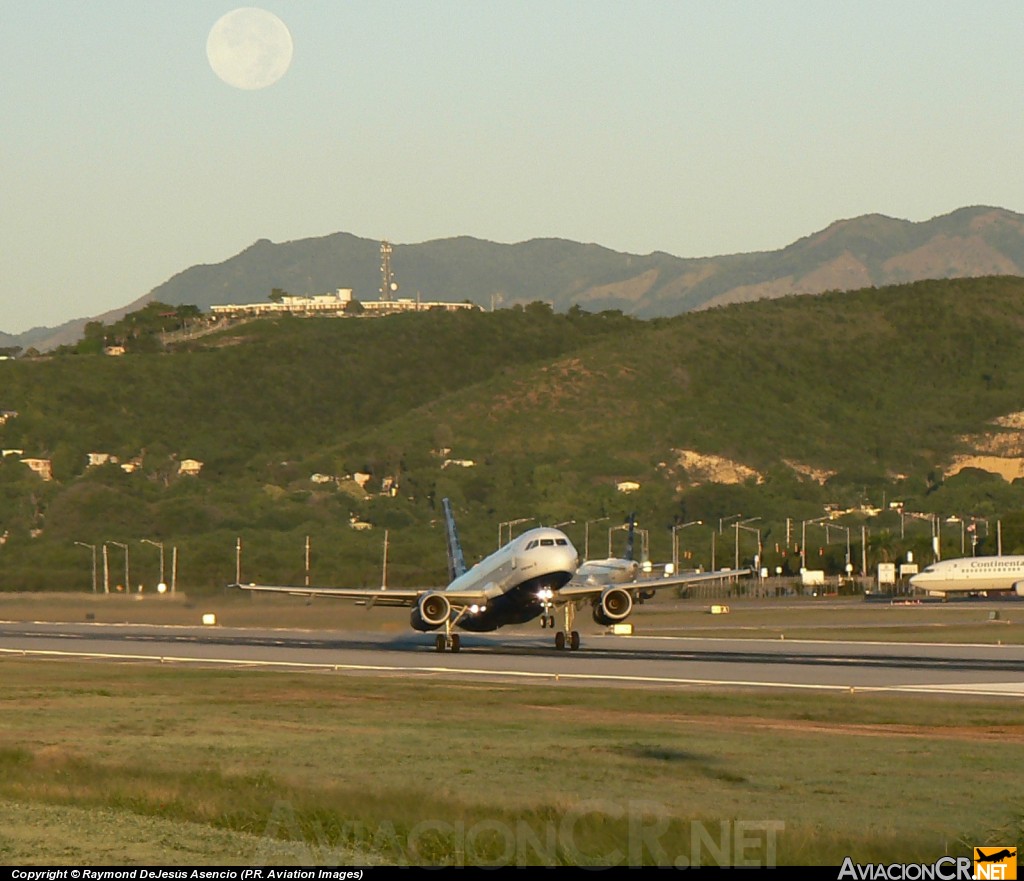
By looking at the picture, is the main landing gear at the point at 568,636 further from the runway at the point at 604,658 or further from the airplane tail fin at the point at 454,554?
the airplane tail fin at the point at 454,554

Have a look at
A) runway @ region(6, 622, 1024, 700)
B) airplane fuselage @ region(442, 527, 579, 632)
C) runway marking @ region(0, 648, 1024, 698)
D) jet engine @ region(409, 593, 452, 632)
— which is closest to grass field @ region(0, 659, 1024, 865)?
runway marking @ region(0, 648, 1024, 698)

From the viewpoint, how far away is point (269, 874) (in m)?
17.0

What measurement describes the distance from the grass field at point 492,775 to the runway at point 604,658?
18.0 ft

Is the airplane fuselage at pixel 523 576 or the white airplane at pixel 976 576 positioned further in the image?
the white airplane at pixel 976 576

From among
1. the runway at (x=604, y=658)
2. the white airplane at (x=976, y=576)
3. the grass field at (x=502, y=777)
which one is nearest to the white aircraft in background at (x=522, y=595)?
the runway at (x=604, y=658)

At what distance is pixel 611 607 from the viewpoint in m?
70.7

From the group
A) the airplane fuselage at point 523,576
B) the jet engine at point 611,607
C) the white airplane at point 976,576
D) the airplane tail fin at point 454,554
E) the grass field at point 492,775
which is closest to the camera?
the grass field at point 492,775

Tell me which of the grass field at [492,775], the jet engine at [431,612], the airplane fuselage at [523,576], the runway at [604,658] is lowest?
the runway at [604,658]

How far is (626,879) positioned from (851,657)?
47.6m

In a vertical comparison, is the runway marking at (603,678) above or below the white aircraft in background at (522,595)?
below

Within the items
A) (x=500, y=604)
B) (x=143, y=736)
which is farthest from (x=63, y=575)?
(x=143, y=736)

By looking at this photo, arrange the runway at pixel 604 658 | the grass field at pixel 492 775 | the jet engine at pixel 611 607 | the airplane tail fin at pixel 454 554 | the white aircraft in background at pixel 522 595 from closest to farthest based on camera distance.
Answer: the grass field at pixel 492 775, the runway at pixel 604 658, the white aircraft in background at pixel 522 595, the jet engine at pixel 611 607, the airplane tail fin at pixel 454 554

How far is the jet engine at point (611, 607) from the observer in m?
70.4

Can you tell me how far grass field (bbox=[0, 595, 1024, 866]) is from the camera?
1934 cm
